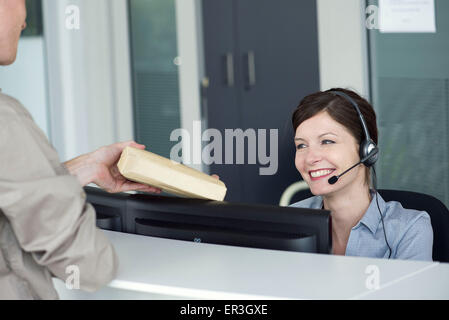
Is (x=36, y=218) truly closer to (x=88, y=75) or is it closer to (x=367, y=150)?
(x=367, y=150)

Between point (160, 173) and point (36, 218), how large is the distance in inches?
13.1

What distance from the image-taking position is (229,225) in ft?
4.47

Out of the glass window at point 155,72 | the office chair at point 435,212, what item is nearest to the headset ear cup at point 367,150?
the office chair at point 435,212

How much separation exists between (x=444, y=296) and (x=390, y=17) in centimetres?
209

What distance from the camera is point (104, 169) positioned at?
145 centimetres

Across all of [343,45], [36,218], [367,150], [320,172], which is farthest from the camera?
[343,45]

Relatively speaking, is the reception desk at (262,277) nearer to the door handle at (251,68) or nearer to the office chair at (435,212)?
the office chair at (435,212)

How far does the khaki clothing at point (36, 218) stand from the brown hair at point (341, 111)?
945 mm

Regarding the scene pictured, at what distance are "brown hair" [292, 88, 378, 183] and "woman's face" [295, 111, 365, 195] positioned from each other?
0.01 metres

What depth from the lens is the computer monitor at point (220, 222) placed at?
1290 millimetres

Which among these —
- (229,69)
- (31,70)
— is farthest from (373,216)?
(31,70)

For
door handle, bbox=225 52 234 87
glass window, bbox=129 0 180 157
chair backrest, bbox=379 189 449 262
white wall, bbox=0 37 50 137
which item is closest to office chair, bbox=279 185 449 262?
chair backrest, bbox=379 189 449 262

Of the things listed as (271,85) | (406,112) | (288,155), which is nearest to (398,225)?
(406,112)
